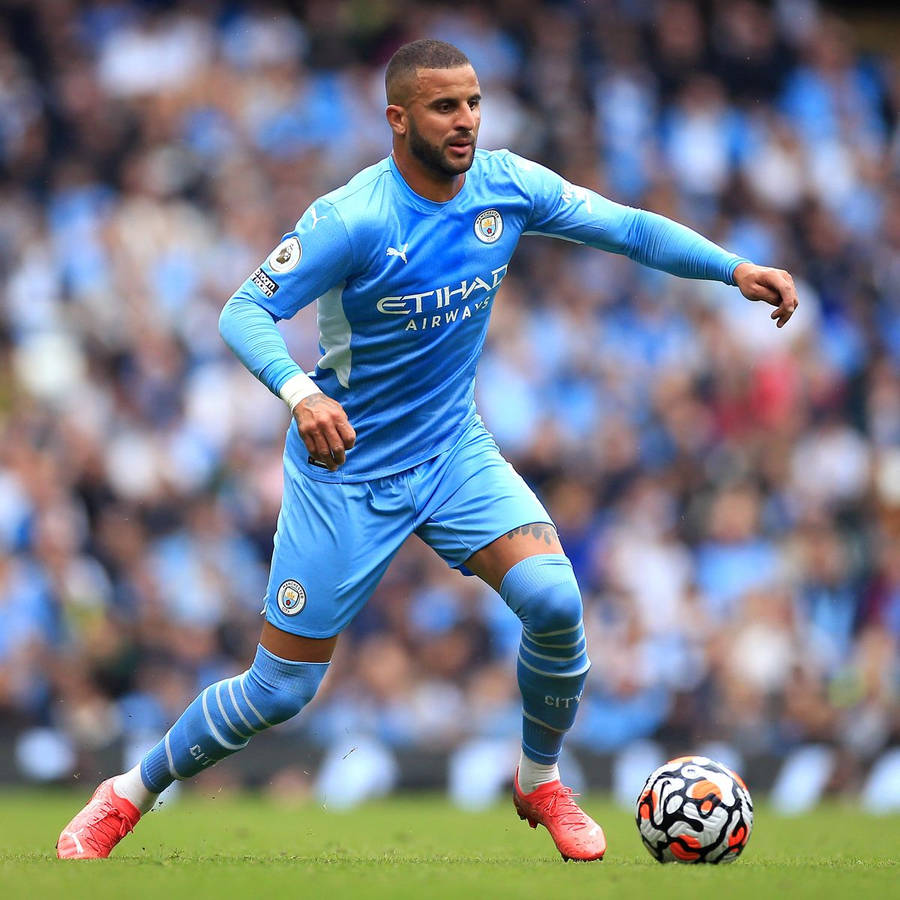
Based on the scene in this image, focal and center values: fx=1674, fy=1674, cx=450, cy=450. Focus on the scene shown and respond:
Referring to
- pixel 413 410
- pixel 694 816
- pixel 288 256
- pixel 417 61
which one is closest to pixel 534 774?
pixel 694 816

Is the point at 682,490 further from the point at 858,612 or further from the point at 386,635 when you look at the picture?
the point at 386,635

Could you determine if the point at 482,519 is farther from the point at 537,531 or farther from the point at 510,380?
the point at 510,380

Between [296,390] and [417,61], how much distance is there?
138cm

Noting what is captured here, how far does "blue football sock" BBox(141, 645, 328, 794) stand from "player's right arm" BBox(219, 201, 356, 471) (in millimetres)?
939

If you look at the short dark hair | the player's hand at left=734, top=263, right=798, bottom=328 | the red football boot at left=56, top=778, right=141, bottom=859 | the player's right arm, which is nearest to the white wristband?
the player's right arm

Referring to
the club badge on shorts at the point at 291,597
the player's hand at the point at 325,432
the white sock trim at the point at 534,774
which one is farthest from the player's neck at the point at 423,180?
the white sock trim at the point at 534,774

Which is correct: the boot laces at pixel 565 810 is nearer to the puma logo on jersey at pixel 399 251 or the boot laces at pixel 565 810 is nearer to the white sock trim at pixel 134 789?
the white sock trim at pixel 134 789

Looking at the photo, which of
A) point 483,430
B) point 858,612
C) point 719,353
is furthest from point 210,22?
point 483,430

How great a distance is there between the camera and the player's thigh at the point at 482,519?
21.2ft

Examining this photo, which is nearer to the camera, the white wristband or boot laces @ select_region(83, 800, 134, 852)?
the white wristband

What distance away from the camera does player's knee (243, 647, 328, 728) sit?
641 cm

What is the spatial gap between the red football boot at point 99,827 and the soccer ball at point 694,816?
201 cm

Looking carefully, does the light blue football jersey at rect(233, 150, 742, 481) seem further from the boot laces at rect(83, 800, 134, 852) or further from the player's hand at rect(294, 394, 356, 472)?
the boot laces at rect(83, 800, 134, 852)

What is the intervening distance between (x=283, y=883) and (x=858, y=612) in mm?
8264
